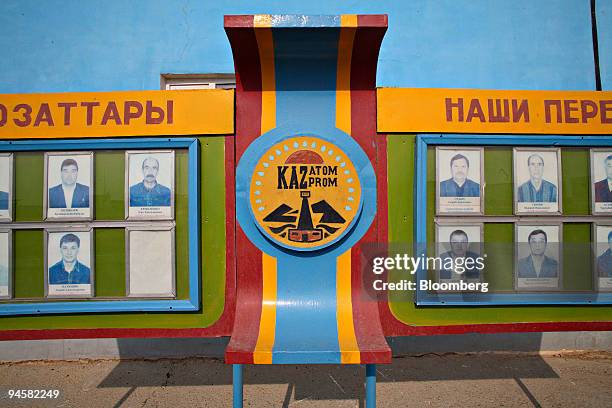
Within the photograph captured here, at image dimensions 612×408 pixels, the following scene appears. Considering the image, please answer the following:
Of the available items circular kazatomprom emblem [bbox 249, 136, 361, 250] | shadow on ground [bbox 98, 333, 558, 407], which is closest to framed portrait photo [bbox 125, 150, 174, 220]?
circular kazatomprom emblem [bbox 249, 136, 361, 250]

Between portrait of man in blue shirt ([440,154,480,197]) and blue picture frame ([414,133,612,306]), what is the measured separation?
0.35 feet

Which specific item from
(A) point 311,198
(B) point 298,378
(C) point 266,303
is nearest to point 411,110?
(A) point 311,198

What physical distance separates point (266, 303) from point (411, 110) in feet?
4.94

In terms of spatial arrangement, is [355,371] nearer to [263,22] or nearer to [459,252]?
[459,252]

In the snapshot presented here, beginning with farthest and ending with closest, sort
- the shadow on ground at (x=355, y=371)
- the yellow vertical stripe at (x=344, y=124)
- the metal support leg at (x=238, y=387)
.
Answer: the shadow on ground at (x=355, y=371), the yellow vertical stripe at (x=344, y=124), the metal support leg at (x=238, y=387)

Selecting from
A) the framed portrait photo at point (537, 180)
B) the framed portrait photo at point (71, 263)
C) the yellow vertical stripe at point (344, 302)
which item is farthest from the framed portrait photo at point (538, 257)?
the framed portrait photo at point (71, 263)

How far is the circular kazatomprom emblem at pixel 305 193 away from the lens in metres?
2.40

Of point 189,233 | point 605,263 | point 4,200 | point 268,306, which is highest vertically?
point 4,200

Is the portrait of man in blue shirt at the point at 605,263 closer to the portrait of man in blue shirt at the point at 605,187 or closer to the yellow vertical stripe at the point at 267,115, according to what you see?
the portrait of man in blue shirt at the point at 605,187

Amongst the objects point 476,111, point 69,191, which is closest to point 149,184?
point 69,191

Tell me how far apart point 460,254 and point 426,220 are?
0.31 metres

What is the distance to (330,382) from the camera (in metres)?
3.33

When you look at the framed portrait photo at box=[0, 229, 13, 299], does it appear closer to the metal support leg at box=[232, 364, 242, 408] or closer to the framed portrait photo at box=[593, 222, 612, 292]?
the metal support leg at box=[232, 364, 242, 408]

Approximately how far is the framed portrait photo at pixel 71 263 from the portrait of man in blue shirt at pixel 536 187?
8.93ft
